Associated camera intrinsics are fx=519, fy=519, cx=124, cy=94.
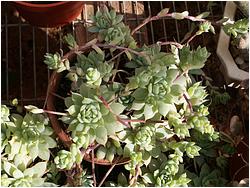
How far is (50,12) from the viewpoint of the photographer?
5.27 ft

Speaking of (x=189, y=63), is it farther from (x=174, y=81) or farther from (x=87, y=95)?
(x=87, y=95)

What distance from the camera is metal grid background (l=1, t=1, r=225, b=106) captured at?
1747mm

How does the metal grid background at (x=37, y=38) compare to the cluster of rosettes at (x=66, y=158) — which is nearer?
the cluster of rosettes at (x=66, y=158)

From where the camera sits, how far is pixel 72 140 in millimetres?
1389

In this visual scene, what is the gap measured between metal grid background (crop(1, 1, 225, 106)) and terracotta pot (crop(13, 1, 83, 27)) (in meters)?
0.06

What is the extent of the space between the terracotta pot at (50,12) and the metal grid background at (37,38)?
6 cm

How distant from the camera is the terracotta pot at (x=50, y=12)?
1.56 meters

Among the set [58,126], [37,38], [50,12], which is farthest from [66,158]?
[37,38]

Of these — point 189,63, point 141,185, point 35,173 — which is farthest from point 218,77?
point 35,173

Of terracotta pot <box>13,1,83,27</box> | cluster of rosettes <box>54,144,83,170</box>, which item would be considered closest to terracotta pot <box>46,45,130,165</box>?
cluster of rosettes <box>54,144,83,170</box>

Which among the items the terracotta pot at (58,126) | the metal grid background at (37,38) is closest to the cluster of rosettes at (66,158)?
the terracotta pot at (58,126)

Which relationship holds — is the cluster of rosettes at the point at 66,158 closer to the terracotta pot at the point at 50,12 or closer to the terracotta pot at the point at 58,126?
the terracotta pot at the point at 58,126

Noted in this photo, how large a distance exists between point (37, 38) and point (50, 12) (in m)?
0.23

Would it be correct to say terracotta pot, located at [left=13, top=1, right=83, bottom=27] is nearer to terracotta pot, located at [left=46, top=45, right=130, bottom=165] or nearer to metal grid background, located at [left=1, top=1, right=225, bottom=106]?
metal grid background, located at [left=1, top=1, right=225, bottom=106]
